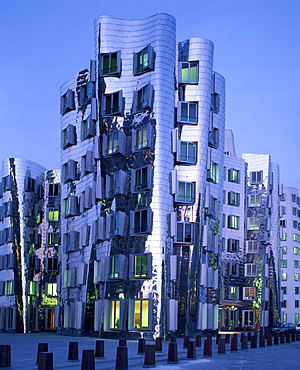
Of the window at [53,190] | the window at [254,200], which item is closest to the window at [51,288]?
the window at [53,190]

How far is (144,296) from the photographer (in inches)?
1741

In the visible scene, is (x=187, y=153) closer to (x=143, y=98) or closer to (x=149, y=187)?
(x=149, y=187)

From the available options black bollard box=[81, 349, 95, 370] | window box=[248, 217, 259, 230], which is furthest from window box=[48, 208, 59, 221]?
black bollard box=[81, 349, 95, 370]

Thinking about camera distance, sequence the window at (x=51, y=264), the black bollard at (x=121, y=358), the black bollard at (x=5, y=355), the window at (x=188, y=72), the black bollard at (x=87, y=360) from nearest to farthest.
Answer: the black bollard at (x=87, y=360) → the black bollard at (x=5, y=355) → the black bollard at (x=121, y=358) → the window at (x=188, y=72) → the window at (x=51, y=264)

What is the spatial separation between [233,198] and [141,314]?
3139 centimetres

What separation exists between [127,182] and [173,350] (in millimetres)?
25473

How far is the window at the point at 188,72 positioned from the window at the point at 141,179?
8.70 m

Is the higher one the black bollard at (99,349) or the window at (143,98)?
the window at (143,98)

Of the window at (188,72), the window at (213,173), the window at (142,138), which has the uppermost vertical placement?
the window at (188,72)

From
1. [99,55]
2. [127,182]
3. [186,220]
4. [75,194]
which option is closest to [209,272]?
[186,220]

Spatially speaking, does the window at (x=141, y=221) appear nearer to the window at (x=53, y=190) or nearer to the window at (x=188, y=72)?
the window at (x=188, y=72)

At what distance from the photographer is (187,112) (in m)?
48.9

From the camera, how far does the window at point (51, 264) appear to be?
223 feet

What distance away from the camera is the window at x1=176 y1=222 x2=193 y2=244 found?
46.9m
